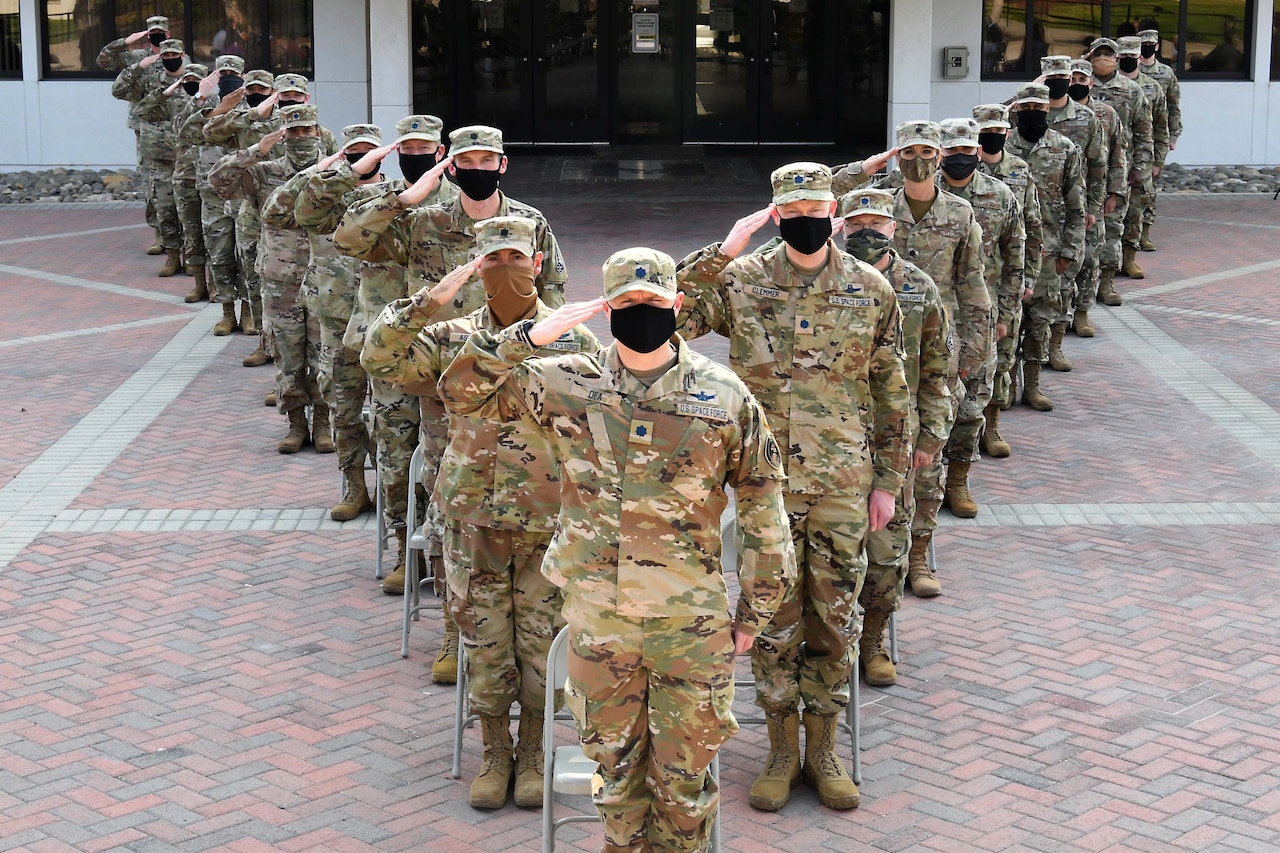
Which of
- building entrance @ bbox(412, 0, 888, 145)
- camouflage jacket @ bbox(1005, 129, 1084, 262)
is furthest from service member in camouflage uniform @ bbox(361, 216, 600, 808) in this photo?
building entrance @ bbox(412, 0, 888, 145)

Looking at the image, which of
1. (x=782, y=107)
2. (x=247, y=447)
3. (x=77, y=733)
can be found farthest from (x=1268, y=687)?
(x=782, y=107)

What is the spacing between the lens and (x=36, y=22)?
22.6 m

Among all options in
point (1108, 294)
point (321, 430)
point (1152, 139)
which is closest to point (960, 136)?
point (321, 430)

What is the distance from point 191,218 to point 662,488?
39.3 feet

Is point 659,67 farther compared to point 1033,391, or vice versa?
point 659,67

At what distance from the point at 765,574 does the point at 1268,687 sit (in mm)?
3250

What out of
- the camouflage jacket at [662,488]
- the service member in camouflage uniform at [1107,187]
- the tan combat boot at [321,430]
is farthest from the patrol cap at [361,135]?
the service member in camouflage uniform at [1107,187]

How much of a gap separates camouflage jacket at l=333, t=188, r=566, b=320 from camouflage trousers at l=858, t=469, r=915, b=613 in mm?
1656

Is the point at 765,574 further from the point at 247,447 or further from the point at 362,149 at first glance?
the point at 247,447

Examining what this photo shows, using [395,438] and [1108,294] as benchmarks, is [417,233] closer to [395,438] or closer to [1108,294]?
[395,438]

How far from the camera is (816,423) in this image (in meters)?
6.06

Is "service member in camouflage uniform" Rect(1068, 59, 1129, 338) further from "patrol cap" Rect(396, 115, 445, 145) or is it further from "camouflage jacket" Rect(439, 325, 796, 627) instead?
"camouflage jacket" Rect(439, 325, 796, 627)

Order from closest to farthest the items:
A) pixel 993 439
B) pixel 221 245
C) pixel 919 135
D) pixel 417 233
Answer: pixel 417 233, pixel 919 135, pixel 993 439, pixel 221 245

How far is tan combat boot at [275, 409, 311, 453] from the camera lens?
35.6 ft
